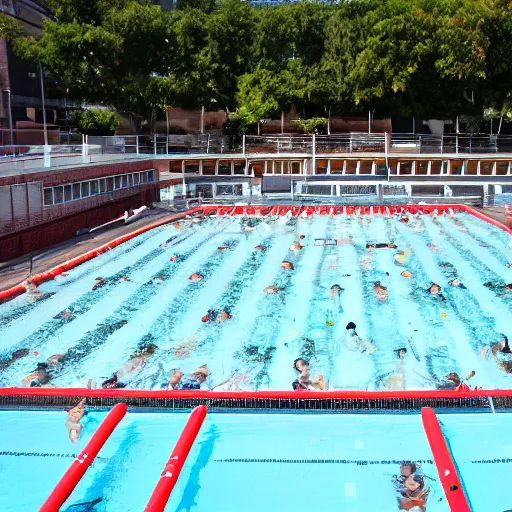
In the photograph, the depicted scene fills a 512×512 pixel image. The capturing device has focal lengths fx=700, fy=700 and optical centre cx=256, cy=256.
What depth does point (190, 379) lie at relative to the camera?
8938mm

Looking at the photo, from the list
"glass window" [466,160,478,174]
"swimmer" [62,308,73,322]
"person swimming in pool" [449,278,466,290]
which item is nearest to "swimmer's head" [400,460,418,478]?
"swimmer" [62,308,73,322]

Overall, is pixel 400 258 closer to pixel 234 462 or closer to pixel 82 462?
pixel 234 462

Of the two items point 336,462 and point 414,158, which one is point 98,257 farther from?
point 414,158

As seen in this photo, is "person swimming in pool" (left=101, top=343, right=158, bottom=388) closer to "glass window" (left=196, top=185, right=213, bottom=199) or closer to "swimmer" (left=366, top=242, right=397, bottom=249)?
"swimmer" (left=366, top=242, right=397, bottom=249)

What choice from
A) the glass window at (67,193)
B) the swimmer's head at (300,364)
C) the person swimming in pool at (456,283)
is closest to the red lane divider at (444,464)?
the swimmer's head at (300,364)

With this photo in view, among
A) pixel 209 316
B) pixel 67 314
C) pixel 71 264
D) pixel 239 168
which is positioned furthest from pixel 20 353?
pixel 239 168

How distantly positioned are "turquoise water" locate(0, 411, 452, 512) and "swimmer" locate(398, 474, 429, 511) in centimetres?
6

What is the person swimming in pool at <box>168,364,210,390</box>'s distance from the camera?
8755mm

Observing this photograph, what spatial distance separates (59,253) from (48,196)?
126cm

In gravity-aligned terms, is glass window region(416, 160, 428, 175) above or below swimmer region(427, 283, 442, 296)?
above

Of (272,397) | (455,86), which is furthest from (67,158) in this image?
(455,86)

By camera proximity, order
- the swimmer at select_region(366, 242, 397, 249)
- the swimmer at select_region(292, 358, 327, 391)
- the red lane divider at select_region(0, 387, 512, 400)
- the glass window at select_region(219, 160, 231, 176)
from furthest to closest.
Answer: the glass window at select_region(219, 160, 231, 176)
the swimmer at select_region(366, 242, 397, 249)
the swimmer at select_region(292, 358, 327, 391)
the red lane divider at select_region(0, 387, 512, 400)

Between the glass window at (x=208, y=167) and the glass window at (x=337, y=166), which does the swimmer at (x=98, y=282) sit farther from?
the glass window at (x=337, y=166)

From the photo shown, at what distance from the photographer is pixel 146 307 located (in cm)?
1218
